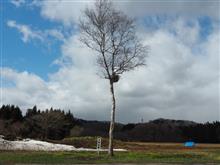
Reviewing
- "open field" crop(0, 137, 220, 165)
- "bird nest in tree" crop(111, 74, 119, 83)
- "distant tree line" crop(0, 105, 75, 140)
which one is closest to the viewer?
"open field" crop(0, 137, 220, 165)

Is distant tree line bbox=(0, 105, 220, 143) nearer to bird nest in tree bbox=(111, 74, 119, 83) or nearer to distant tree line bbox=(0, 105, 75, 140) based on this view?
distant tree line bbox=(0, 105, 75, 140)

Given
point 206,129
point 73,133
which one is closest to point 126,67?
point 73,133

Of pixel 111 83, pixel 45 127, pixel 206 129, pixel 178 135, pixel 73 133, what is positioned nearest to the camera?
pixel 111 83

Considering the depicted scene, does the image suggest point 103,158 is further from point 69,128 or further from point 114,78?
point 69,128

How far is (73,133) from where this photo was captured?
11350 centimetres

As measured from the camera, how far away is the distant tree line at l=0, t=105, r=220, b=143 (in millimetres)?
102375

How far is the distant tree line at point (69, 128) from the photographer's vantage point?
10238 cm

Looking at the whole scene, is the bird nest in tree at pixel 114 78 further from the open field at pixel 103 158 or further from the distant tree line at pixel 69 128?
the distant tree line at pixel 69 128

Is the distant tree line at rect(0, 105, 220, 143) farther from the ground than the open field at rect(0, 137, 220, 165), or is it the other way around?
the distant tree line at rect(0, 105, 220, 143)

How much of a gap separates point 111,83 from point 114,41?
332cm

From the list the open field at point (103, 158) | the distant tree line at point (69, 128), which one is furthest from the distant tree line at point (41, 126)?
the open field at point (103, 158)

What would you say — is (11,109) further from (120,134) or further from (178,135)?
(178,135)

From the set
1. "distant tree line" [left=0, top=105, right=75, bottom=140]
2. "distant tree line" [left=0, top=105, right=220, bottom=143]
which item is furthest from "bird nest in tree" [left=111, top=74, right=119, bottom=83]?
"distant tree line" [left=0, top=105, right=75, bottom=140]

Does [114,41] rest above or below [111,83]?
above
